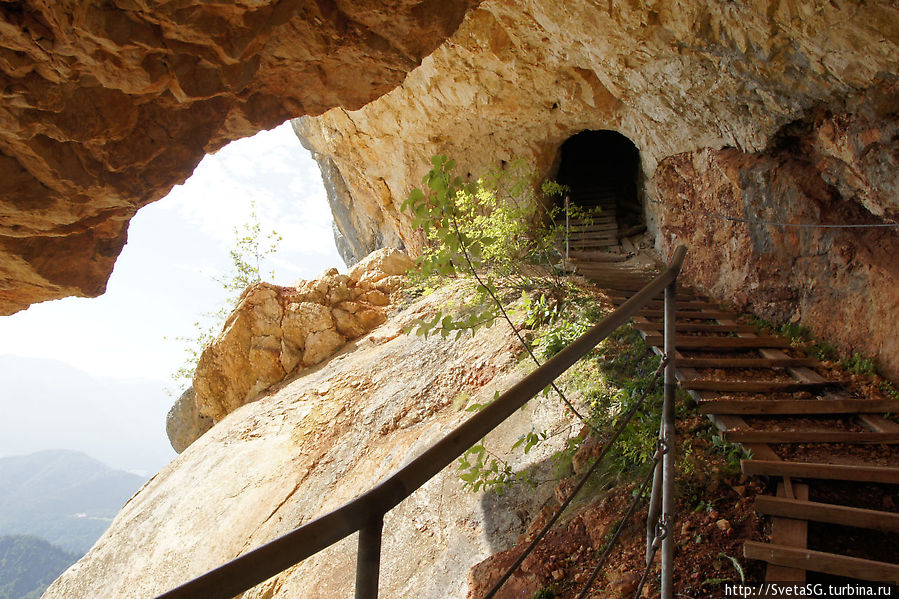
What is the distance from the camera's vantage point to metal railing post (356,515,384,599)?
78cm

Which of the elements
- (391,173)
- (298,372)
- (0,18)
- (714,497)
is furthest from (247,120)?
(391,173)

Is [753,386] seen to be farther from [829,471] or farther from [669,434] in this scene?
[669,434]

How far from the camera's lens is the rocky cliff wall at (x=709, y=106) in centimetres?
405

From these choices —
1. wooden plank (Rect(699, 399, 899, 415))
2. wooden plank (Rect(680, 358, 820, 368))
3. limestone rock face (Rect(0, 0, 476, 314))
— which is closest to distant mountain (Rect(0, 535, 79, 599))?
limestone rock face (Rect(0, 0, 476, 314))

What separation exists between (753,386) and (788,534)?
1792mm

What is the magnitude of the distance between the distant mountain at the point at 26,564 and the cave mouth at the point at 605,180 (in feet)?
289

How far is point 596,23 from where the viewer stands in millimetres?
6051

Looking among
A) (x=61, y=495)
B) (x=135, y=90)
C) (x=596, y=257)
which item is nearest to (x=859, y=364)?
(x=596, y=257)

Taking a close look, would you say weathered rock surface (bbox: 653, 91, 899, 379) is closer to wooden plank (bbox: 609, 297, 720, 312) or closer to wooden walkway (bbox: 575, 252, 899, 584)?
wooden plank (bbox: 609, 297, 720, 312)

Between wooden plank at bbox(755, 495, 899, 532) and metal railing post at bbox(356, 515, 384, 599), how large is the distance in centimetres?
273

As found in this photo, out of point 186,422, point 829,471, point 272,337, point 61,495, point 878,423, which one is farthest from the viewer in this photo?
point 61,495

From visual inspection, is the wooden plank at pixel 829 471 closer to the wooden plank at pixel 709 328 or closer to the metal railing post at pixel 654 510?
the metal railing post at pixel 654 510

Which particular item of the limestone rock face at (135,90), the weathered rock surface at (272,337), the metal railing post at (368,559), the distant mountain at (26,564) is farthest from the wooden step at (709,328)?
the distant mountain at (26,564)

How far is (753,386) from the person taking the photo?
4086 mm
